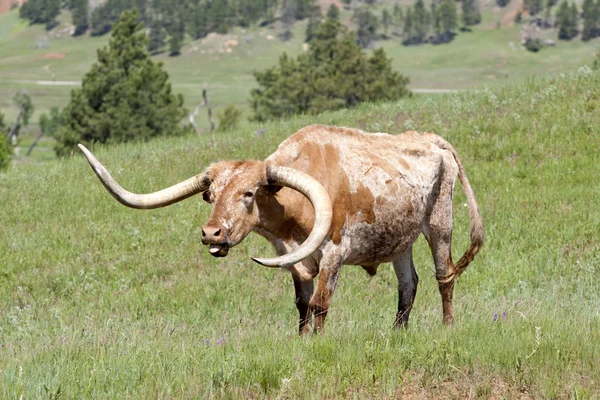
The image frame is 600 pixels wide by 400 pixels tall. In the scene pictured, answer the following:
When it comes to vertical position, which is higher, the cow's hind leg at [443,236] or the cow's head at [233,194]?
the cow's head at [233,194]

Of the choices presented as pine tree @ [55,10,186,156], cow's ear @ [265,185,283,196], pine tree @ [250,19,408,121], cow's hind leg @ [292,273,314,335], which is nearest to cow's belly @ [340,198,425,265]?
cow's hind leg @ [292,273,314,335]

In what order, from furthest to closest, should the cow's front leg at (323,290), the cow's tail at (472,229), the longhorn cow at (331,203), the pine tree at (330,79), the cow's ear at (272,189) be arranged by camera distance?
the pine tree at (330,79)
the cow's tail at (472,229)
the cow's front leg at (323,290)
the cow's ear at (272,189)
the longhorn cow at (331,203)

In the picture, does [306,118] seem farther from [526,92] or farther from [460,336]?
[460,336]

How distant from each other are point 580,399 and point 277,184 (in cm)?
309

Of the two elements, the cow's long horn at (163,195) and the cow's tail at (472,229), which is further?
the cow's tail at (472,229)

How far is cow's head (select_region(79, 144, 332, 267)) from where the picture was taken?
6.55 metres

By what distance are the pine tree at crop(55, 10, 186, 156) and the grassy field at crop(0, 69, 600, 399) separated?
4015cm

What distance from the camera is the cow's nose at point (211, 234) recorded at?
6465 mm

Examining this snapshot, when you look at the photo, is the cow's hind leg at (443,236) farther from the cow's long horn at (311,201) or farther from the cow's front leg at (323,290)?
the cow's long horn at (311,201)

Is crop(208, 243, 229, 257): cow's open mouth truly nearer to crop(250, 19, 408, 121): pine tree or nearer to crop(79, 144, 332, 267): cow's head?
crop(79, 144, 332, 267): cow's head

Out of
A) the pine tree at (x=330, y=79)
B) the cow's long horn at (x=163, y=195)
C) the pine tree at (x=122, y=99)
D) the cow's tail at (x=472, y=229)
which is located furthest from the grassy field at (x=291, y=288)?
the pine tree at (x=330, y=79)

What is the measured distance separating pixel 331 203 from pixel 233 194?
3.23 feet

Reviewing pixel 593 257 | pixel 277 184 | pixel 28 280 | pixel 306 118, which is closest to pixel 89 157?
pixel 277 184

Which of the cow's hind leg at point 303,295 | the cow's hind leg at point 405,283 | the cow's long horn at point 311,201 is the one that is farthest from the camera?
the cow's hind leg at point 405,283
